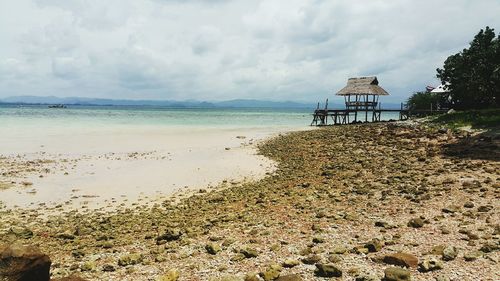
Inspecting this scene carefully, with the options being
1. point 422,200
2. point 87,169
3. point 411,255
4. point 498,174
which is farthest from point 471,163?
point 87,169

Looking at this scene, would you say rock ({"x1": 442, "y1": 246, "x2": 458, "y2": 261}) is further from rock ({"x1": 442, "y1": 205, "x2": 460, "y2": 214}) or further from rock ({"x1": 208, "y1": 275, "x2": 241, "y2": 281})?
rock ({"x1": 208, "y1": 275, "x2": 241, "y2": 281})

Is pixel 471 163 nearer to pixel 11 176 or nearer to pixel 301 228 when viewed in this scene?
pixel 301 228

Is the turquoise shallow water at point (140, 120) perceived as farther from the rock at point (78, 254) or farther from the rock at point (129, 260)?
the rock at point (129, 260)

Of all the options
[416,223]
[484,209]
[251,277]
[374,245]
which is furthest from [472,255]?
[251,277]

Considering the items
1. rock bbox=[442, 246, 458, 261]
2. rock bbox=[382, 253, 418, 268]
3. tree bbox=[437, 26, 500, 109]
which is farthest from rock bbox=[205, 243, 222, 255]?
tree bbox=[437, 26, 500, 109]

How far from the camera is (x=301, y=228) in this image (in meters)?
9.00

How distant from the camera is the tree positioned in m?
31.6

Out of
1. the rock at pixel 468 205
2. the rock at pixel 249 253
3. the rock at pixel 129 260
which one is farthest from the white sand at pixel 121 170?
the rock at pixel 468 205

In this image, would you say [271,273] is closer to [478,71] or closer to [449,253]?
[449,253]

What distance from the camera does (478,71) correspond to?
3197cm

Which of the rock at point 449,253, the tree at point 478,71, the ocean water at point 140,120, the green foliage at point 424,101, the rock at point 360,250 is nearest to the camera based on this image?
the rock at point 449,253

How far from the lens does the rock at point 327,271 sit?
6.36m

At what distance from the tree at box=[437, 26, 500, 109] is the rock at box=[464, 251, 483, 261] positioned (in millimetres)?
29423

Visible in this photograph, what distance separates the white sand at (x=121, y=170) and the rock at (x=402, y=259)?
9119 millimetres
